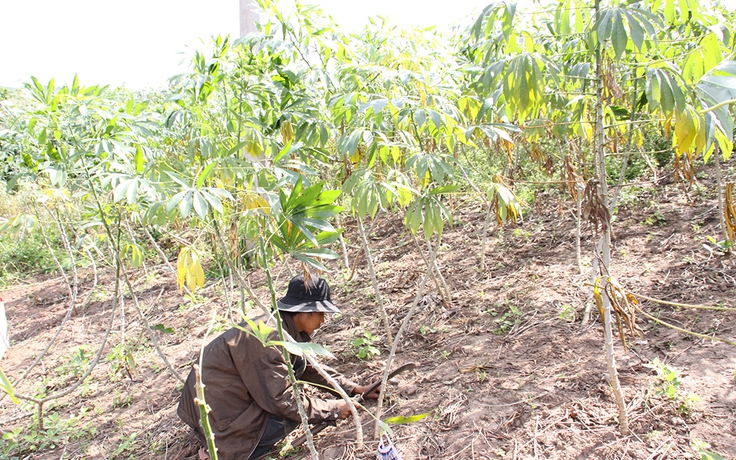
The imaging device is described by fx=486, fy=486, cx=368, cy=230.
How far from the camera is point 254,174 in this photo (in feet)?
6.02

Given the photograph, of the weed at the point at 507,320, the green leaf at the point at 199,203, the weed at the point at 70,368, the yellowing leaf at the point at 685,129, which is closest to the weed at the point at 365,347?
the weed at the point at 507,320

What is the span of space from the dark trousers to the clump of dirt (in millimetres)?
141

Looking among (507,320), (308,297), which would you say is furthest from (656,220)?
(308,297)

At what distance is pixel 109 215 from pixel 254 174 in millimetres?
1289

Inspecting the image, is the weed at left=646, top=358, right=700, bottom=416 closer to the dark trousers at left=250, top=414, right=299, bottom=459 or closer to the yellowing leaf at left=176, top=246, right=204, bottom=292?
the dark trousers at left=250, top=414, right=299, bottom=459

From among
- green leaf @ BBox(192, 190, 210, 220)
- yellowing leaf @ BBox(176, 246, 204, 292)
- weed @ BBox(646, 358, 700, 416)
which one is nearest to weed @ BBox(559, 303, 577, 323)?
weed @ BBox(646, 358, 700, 416)

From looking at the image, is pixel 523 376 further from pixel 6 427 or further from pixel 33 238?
pixel 33 238

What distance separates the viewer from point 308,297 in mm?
2240

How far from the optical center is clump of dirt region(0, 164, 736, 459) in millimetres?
1993

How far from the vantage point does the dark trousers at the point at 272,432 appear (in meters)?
2.39

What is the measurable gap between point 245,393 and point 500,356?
1324 mm

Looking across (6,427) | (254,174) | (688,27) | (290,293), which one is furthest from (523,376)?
(6,427)

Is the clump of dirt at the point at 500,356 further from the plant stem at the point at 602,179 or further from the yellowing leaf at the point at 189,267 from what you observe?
the yellowing leaf at the point at 189,267

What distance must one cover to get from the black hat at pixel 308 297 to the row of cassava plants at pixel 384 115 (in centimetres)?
18
